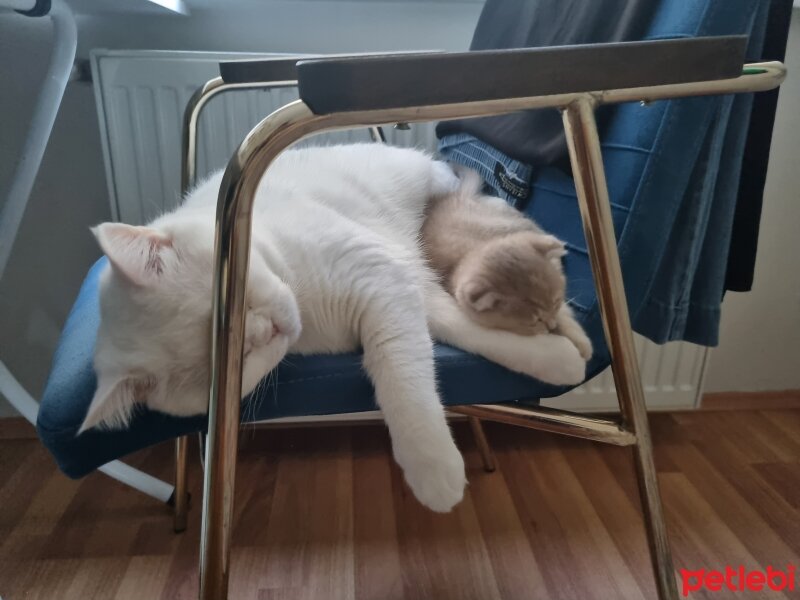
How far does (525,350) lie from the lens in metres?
0.66

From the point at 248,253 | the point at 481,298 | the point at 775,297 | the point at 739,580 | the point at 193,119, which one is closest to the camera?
the point at 248,253

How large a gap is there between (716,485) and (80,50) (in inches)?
67.8

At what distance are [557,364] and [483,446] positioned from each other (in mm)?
757

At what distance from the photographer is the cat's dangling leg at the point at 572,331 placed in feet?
2.30

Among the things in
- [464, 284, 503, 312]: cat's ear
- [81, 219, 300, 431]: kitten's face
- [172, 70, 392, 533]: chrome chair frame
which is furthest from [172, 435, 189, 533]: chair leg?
[464, 284, 503, 312]: cat's ear

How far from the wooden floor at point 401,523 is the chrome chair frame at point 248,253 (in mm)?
587

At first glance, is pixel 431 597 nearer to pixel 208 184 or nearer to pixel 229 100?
pixel 208 184

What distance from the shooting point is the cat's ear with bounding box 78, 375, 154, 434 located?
22.6 inches

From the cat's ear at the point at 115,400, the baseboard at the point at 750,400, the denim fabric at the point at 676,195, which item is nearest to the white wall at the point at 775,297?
the baseboard at the point at 750,400

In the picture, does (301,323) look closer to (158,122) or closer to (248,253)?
(248,253)

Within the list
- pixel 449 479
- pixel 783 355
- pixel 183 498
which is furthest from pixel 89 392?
pixel 783 355

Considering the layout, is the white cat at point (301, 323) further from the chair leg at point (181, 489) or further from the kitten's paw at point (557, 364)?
the chair leg at point (181, 489)

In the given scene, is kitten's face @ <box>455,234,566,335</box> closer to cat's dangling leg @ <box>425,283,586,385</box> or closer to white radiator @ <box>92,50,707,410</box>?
cat's dangling leg @ <box>425,283,586,385</box>

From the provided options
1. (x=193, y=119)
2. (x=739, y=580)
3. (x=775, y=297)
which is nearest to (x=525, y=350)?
(x=193, y=119)
